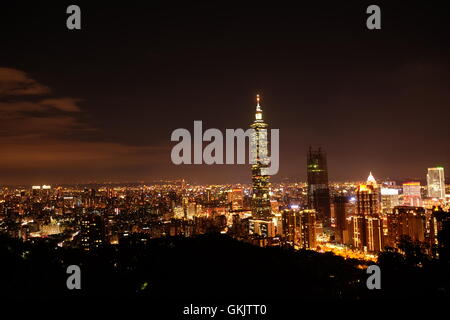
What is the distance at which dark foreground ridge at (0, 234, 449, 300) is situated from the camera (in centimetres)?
655

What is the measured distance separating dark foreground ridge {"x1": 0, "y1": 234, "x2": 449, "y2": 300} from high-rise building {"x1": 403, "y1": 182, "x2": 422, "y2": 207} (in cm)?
3730

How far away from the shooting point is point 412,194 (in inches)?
1842

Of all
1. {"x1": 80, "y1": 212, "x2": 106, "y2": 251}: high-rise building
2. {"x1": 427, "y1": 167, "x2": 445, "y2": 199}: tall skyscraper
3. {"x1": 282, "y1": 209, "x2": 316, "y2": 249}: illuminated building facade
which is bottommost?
{"x1": 282, "y1": 209, "x2": 316, "y2": 249}: illuminated building facade

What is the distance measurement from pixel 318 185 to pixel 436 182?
16.4 meters

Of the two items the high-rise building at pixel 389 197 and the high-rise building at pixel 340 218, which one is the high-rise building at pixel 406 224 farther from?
the high-rise building at pixel 389 197

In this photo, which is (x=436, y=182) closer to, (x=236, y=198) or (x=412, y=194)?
(x=412, y=194)

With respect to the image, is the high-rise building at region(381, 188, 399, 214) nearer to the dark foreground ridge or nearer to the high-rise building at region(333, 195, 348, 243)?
the high-rise building at region(333, 195, 348, 243)

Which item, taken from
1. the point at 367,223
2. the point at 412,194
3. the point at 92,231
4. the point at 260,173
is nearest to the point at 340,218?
the point at 367,223

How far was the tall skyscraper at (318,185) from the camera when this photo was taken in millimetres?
50312

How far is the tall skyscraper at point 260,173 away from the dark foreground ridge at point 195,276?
37.7 meters

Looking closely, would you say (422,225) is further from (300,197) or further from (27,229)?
(300,197)

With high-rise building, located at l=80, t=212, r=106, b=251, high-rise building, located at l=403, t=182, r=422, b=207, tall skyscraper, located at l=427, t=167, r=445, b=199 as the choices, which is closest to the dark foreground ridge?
high-rise building, located at l=80, t=212, r=106, b=251

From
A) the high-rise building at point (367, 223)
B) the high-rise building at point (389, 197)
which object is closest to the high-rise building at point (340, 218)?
the high-rise building at point (367, 223)
